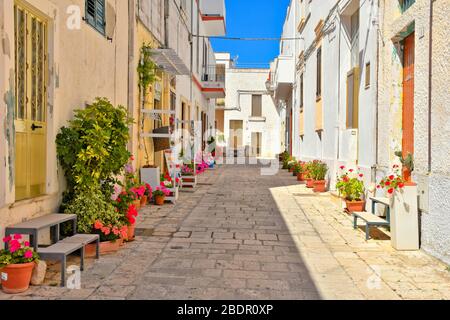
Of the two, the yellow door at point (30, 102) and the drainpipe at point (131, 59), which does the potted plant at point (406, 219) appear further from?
the drainpipe at point (131, 59)

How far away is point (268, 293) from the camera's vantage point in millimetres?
3982

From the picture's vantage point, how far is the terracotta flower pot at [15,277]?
12.6ft

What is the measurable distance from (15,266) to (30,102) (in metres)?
2.03

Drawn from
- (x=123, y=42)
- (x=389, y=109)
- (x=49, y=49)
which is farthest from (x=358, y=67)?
(x=49, y=49)

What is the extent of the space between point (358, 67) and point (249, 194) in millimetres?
4181

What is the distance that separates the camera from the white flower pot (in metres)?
5.52

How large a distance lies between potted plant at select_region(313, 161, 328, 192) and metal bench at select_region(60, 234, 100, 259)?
25.5 ft

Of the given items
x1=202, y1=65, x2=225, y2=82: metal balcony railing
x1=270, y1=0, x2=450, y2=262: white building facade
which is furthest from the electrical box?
x1=202, y1=65, x2=225, y2=82: metal balcony railing

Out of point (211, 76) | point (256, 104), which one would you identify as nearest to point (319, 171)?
point (211, 76)

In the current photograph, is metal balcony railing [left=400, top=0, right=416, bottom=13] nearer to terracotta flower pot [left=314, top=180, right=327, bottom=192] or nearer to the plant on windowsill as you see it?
the plant on windowsill

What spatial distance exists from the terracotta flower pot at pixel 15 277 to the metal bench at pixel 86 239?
2.63 ft

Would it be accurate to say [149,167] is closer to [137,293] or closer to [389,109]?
[389,109]

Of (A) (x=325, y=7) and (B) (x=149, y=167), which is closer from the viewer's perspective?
(B) (x=149, y=167)

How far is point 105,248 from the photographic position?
210 inches
